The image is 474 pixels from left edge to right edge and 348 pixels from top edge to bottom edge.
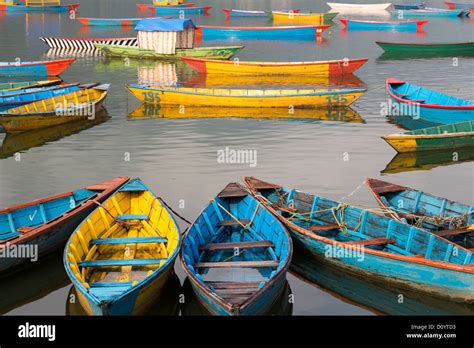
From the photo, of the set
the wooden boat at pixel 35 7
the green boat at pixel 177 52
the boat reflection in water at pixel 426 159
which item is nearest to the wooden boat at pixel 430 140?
the boat reflection in water at pixel 426 159

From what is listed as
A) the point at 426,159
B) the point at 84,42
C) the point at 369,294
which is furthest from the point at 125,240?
the point at 84,42

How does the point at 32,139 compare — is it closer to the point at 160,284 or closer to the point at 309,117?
the point at 309,117

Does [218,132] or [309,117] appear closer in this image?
[218,132]

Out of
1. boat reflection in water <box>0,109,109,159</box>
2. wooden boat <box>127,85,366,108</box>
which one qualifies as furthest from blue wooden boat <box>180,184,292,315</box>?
wooden boat <box>127,85,366,108</box>

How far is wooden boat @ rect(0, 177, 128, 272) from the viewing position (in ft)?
51.1

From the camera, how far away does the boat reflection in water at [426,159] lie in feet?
79.2

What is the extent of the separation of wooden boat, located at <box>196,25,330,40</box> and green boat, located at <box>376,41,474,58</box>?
10863 millimetres

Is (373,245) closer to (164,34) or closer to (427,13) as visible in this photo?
(164,34)

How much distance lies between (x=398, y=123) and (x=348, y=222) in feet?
45.3

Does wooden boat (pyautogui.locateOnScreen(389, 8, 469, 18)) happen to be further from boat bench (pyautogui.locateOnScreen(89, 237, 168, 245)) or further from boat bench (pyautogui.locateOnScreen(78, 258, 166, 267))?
boat bench (pyautogui.locateOnScreen(78, 258, 166, 267))

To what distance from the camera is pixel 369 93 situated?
36688 millimetres

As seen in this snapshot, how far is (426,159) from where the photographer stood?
24.7m

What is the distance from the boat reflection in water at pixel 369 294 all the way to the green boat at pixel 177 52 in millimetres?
30558
